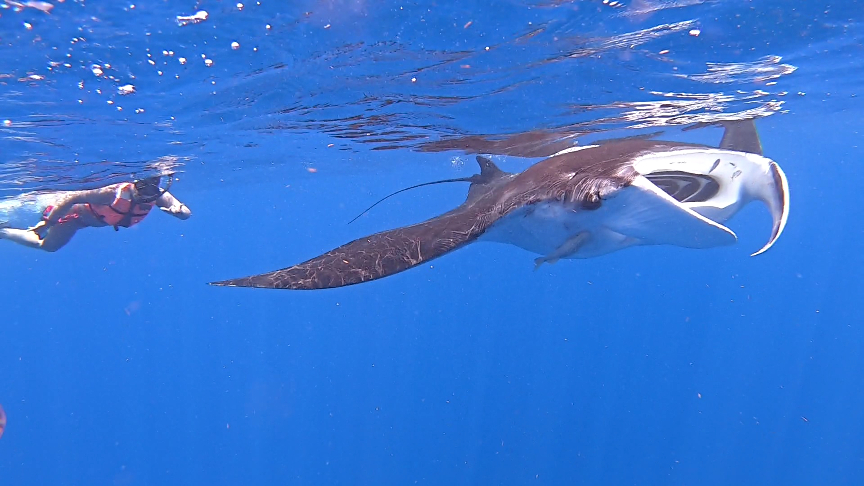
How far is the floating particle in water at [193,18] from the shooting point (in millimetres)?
5750

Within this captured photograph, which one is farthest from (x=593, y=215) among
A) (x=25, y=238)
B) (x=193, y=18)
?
(x=25, y=238)

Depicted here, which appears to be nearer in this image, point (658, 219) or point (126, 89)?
point (658, 219)

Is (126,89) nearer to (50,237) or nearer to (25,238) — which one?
(50,237)

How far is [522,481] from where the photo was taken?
2086 centimetres

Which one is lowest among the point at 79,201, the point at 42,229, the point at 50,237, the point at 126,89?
the point at 50,237

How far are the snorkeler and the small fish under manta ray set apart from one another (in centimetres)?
813

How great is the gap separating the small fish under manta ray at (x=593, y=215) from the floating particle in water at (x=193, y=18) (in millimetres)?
3326

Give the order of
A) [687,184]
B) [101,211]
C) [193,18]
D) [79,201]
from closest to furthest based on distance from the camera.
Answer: [687,184], [193,18], [101,211], [79,201]

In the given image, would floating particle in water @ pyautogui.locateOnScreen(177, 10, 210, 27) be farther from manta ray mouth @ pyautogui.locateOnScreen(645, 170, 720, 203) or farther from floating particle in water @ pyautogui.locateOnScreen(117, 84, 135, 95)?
manta ray mouth @ pyautogui.locateOnScreen(645, 170, 720, 203)

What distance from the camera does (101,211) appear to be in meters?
11.4

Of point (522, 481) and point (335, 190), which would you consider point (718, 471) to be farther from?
point (335, 190)

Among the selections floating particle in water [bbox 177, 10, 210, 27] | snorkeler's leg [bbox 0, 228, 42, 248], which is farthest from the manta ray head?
snorkeler's leg [bbox 0, 228, 42, 248]

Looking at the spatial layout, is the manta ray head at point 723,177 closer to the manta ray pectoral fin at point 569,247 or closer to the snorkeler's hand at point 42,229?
the manta ray pectoral fin at point 569,247

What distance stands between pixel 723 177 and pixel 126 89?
8.60m
